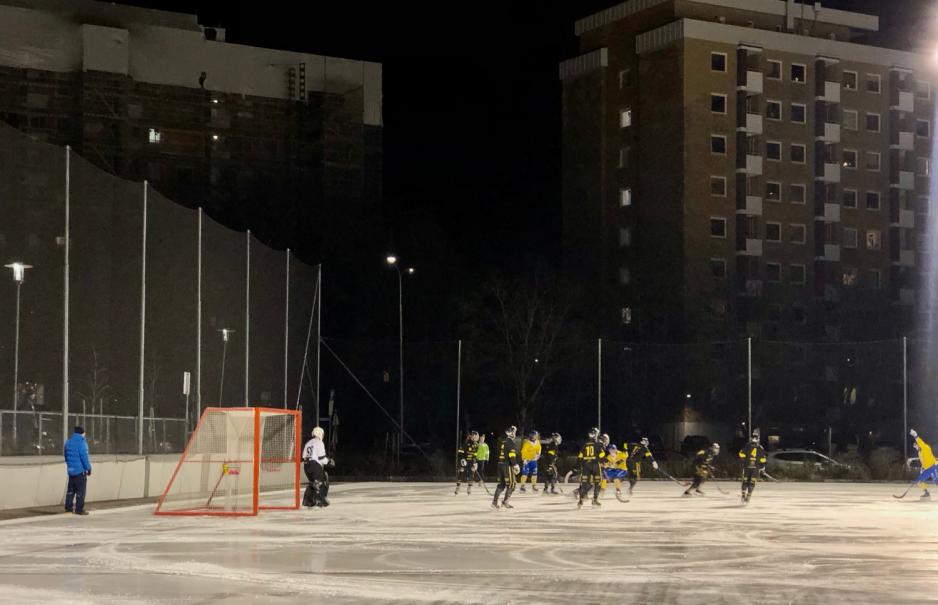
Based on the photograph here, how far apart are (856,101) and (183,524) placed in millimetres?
80417

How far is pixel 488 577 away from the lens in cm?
1639

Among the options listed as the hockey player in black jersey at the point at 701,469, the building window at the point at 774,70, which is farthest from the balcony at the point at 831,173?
the hockey player in black jersey at the point at 701,469

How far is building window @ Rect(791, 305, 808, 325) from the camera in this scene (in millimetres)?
94062

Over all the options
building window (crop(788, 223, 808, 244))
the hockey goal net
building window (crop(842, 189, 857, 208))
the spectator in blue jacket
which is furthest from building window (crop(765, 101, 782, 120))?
the spectator in blue jacket

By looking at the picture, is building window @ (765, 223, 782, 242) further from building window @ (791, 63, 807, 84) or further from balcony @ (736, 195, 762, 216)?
building window @ (791, 63, 807, 84)

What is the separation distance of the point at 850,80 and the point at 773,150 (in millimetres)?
8002

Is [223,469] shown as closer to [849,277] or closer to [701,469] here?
[701,469]

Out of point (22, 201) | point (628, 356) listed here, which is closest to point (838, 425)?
point (628, 356)

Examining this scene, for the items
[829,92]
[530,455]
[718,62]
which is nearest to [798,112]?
[829,92]

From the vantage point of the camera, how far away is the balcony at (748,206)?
92688mm

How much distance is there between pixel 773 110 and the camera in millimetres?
94812

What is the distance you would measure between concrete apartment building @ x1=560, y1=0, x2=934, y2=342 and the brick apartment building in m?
0.11

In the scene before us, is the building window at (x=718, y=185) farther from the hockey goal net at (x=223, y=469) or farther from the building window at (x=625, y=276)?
the hockey goal net at (x=223, y=469)

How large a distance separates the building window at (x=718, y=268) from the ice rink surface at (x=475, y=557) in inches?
2357
